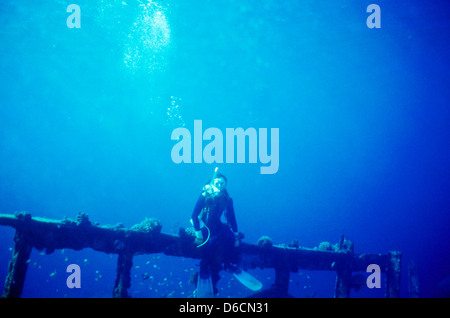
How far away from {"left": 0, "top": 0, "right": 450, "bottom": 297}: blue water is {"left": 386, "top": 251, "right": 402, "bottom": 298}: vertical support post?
8.53 feet

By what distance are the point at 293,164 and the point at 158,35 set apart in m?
83.6

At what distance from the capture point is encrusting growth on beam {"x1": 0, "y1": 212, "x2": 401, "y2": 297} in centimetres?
469

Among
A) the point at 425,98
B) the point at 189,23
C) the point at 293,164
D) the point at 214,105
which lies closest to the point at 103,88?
the point at 214,105

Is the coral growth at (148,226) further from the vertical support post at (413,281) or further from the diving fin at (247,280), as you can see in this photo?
the vertical support post at (413,281)

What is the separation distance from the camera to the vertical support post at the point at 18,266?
4473 mm

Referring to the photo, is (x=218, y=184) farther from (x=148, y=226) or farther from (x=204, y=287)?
(x=204, y=287)

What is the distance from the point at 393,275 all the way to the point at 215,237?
6278 millimetres

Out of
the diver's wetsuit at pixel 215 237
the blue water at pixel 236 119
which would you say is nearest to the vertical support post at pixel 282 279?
the diver's wetsuit at pixel 215 237

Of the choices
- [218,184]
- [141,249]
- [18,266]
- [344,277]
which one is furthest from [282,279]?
[18,266]

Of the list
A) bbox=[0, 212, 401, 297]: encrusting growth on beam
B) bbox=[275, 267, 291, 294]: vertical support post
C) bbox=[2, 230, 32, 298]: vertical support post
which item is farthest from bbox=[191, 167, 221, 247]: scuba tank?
bbox=[2, 230, 32, 298]: vertical support post

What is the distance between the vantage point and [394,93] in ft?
140

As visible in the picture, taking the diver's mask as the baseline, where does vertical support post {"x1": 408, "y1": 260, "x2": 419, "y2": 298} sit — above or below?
below

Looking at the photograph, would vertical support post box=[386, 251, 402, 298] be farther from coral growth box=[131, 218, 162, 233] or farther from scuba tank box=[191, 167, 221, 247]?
coral growth box=[131, 218, 162, 233]

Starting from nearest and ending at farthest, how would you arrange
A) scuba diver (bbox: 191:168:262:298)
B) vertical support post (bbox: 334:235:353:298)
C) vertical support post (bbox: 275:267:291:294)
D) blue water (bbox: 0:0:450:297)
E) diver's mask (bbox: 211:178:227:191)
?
scuba diver (bbox: 191:168:262:298) → diver's mask (bbox: 211:178:227:191) → vertical support post (bbox: 275:267:291:294) → vertical support post (bbox: 334:235:353:298) → blue water (bbox: 0:0:450:297)
